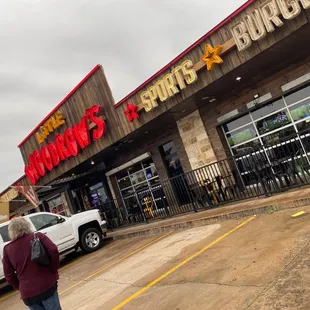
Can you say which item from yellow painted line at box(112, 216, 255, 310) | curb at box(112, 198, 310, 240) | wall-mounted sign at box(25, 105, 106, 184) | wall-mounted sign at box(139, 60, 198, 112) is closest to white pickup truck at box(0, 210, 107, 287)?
curb at box(112, 198, 310, 240)

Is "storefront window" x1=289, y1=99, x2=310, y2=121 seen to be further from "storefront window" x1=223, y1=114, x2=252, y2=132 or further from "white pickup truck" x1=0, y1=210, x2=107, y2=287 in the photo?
"white pickup truck" x1=0, y1=210, x2=107, y2=287

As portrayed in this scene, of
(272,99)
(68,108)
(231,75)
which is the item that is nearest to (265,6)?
(231,75)

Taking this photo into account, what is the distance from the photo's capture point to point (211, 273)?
4.68 metres

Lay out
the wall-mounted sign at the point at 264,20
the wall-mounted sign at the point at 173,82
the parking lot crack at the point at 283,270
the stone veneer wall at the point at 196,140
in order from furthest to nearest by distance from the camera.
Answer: the stone veneer wall at the point at 196,140 < the wall-mounted sign at the point at 173,82 < the wall-mounted sign at the point at 264,20 < the parking lot crack at the point at 283,270

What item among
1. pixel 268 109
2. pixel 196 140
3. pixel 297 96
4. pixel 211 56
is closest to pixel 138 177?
pixel 196 140

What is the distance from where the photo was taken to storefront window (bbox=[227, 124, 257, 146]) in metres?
12.2

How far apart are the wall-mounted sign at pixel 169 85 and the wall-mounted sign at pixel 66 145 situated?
2.73 meters

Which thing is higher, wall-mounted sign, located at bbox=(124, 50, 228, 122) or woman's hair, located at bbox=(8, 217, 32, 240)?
wall-mounted sign, located at bbox=(124, 50, 228, 122)

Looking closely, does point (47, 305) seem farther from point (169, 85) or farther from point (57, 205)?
point (57, 205)

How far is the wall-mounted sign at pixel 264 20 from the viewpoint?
715 centimetres

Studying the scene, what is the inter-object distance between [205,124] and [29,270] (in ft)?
33.9

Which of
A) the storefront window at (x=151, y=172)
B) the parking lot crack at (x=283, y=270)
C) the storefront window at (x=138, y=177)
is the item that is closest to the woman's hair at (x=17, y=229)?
the parking lot crack at (x=283, y=270)

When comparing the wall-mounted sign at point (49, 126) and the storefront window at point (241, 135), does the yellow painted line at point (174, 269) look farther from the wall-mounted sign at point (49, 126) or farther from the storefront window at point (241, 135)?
the wall-mounted sign at point (49, 126)

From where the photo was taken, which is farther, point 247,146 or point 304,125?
point 247,146
